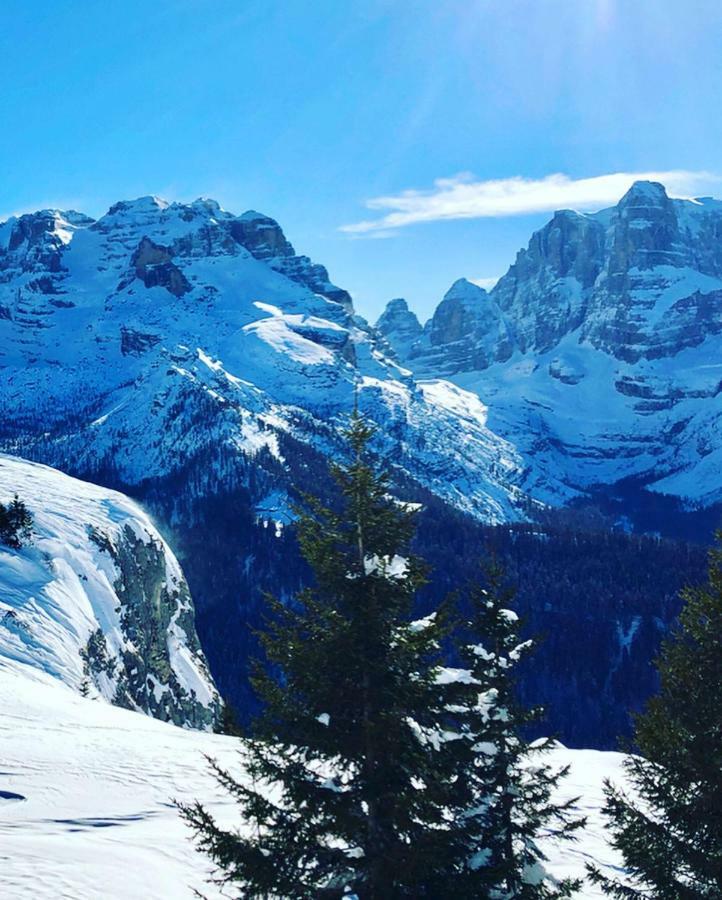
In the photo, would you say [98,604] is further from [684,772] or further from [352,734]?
[684,772]

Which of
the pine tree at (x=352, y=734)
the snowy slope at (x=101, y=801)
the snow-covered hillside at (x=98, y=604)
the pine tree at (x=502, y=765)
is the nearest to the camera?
the pine tree at (x=352, y=734)

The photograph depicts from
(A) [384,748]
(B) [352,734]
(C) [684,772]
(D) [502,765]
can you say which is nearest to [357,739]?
(B) [352,734]

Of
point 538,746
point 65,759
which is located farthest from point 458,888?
point 65,759

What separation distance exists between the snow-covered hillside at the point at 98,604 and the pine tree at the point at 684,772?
36655 mm

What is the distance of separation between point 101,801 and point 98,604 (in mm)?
37024

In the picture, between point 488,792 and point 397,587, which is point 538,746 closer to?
point 488,792

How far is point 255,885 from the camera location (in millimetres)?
10672

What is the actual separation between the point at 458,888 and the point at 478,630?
272 inches

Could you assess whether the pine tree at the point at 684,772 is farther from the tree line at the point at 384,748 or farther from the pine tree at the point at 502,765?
the pine tree at the point at 502,765

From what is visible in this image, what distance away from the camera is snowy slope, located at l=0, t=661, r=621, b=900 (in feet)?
52.2

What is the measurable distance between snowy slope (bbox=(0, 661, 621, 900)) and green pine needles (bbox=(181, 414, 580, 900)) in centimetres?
473

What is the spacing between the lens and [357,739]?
11.4 metres

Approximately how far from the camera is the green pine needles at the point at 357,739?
1083cm

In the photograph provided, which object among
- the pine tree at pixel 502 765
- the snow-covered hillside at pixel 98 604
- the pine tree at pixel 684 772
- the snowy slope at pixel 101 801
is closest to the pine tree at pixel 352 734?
the pine tree at pixel 502 765
